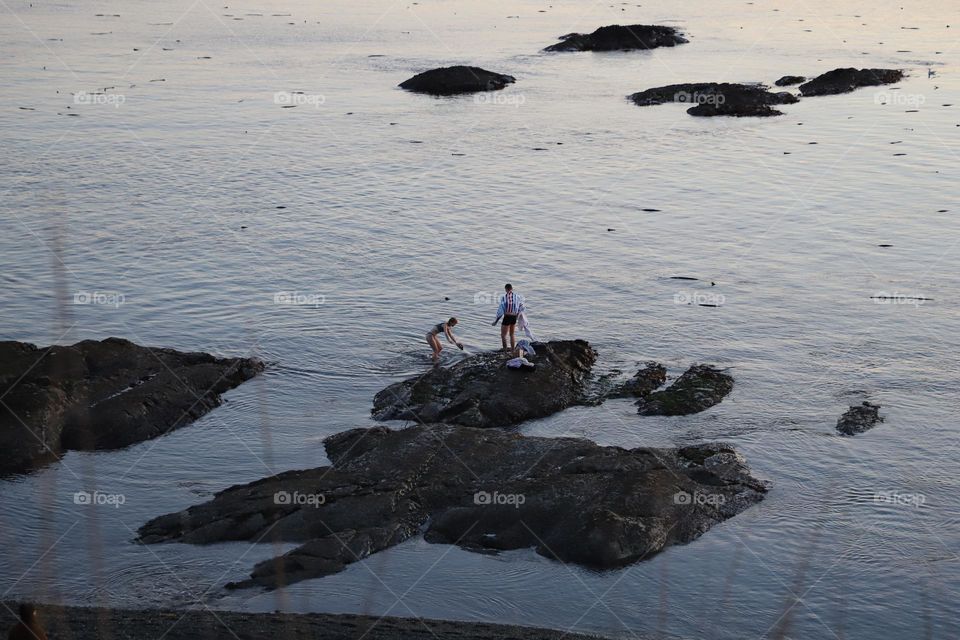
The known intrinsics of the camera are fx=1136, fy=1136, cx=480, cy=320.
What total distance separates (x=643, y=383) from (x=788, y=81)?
198 feet

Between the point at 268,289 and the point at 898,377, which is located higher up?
the point at 268,289

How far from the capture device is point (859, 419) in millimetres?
35031

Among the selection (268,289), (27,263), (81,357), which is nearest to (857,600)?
(81,357)

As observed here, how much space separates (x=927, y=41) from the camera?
112 m

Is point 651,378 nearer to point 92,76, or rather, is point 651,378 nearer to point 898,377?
point 898,377

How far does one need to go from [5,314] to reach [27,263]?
727cm

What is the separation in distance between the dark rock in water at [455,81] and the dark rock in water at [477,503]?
62.6 m

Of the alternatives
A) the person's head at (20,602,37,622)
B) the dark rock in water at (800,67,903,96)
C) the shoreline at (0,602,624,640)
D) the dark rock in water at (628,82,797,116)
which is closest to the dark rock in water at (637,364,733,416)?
the shoreline at (0,602,624,640)

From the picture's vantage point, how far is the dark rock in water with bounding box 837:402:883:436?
3453 cm

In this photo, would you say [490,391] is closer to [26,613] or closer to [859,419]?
[859,419]

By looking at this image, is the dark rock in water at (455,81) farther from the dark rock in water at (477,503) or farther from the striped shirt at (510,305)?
the dark rock in water at (477,503)

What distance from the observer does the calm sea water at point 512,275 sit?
86.5 ft

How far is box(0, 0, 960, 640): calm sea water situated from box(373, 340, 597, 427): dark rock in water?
3.09 ft

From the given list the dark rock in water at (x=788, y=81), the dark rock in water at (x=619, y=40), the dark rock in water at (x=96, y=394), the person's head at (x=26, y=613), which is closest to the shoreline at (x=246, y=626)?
the person's head at (x=26, y=613)
